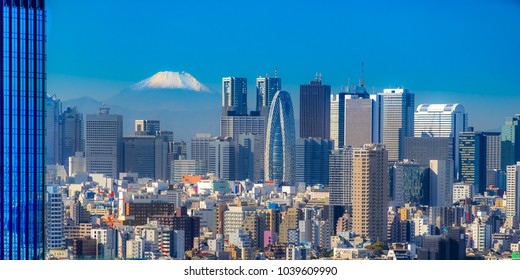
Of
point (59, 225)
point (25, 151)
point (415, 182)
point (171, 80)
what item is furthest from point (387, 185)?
point (25, 151)

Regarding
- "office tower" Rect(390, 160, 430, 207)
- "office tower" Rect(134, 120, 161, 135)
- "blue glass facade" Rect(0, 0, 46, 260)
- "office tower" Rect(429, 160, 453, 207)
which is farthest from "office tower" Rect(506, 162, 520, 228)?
"blue glass facade" Rect(0, 0, 46, 260)

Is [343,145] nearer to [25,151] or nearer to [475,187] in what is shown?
[475,187]

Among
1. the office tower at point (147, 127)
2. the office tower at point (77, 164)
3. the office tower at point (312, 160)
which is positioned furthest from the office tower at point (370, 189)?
the office tower at point (77, 164)

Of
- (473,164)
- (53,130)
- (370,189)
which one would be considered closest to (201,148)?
(53,130)

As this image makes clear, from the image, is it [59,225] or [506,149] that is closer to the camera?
[59,225]

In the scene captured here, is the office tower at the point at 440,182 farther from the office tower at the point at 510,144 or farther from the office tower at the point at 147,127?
the office tower at the point at 147,127

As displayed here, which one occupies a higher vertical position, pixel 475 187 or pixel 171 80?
pixel 171 80
